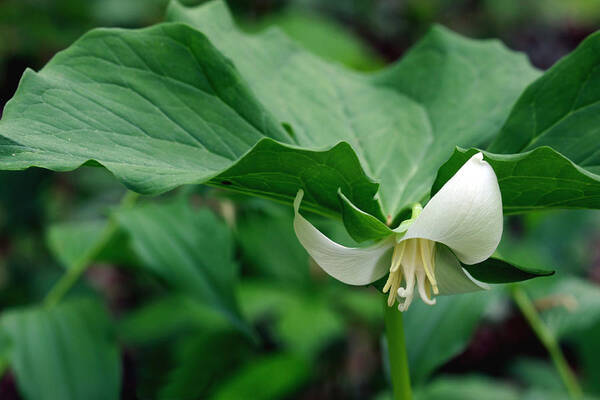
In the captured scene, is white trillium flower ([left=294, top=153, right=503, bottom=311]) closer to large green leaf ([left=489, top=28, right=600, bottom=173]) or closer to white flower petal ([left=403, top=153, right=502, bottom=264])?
white flower petal ([left=403, top=153, right=502, bottom=264])

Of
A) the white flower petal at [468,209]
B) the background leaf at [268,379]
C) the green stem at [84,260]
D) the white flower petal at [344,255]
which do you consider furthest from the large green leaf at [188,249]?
the white flower petal at [468,209]

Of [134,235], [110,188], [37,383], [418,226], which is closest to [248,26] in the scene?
[110,188]

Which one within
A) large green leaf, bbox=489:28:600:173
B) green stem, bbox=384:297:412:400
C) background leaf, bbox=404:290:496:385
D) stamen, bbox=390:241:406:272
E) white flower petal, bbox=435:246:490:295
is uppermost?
large green leaf, bbox=489:28:600:173

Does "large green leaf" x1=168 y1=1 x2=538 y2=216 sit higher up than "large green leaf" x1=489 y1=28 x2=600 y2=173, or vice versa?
"large green leaf" x1=489 y1=28 x2=600 y2=173

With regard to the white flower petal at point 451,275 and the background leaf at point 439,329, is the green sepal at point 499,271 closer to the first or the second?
the white flower petal at point 451,275

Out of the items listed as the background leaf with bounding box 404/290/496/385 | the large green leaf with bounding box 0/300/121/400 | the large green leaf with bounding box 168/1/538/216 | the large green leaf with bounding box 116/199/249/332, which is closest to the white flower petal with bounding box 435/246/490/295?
the large green leaf with bounding box 168/1/538/216

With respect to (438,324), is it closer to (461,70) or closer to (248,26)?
(461,70)

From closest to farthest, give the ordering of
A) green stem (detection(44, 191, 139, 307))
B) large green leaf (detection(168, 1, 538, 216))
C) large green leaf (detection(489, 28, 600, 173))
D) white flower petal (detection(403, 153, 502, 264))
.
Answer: white flower petal (detection(403, 153, 502, 264)) → large green leaf (detection(489, 28, 600, 173)) → large green leaf (detection(168, 1, 538, 216)) → green stem (detection(44, 191, 139, 307))
